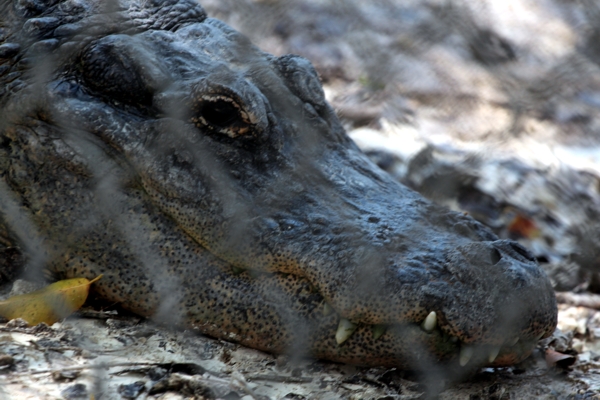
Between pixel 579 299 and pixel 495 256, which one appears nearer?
pixel 495 256

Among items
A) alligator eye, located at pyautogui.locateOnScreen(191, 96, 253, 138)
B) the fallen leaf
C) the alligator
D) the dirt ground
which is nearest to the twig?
the dirt ground

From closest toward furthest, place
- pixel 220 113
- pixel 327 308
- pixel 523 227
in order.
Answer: pixel 327 308
pixel 220 113
pixel 523 227

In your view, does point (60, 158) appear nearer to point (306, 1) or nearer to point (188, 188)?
point (188, 188)

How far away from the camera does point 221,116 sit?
2410mm

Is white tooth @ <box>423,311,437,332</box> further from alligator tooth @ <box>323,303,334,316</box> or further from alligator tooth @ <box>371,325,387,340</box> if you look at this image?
alligator tooth @ <box>323,303,334,316</box>

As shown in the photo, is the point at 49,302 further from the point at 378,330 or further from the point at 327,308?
the point at 378,330

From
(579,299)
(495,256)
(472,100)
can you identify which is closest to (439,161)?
(472,100)

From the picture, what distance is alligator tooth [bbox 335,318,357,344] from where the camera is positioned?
2115 mm

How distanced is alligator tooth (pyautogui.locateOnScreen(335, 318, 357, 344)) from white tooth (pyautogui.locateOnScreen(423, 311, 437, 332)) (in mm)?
221

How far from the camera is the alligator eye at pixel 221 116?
2391 mm

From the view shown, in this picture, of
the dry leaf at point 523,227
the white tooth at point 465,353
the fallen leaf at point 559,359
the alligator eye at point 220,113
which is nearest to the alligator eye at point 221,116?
the alligator eye at point 220,113

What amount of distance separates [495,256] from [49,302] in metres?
1.44

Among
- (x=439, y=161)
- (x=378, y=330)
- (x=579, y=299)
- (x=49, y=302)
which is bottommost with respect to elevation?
(x=579, y=299)

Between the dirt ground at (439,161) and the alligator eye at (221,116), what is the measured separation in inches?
17.1
